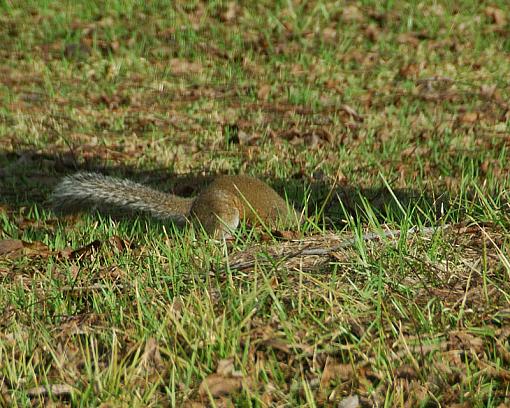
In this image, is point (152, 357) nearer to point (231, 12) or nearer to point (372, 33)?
point (372, 33)

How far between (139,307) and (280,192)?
413 centimetres

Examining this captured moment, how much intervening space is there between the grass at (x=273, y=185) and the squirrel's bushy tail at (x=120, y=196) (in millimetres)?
138

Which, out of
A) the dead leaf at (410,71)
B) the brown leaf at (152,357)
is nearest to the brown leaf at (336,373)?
the brown leaf at (152,357)

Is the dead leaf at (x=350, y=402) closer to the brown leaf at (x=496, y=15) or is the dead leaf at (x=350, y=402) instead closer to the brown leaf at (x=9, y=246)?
the brown leaf at (x=9, y=246)

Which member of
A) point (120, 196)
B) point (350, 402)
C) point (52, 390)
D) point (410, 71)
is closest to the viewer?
point (350, 402)

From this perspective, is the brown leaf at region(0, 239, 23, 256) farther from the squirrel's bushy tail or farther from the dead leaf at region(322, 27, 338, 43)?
the dead leaf at region(322, 27, 338, 43)

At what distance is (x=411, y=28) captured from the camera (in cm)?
1246

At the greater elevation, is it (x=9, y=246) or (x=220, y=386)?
(x=220, y=386)

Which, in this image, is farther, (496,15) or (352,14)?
(352,14)

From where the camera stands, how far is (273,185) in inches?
307

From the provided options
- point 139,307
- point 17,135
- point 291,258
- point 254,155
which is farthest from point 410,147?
point 139,307

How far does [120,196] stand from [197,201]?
21.3 inches

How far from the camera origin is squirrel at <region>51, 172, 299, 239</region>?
19.9ft

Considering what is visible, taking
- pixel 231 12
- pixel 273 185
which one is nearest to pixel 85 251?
pixel 273 185
